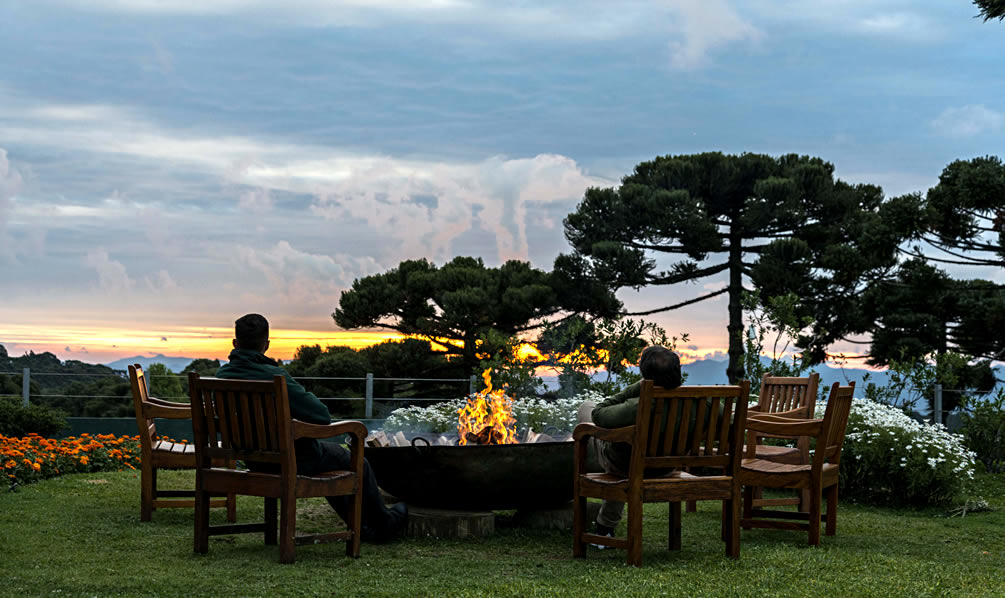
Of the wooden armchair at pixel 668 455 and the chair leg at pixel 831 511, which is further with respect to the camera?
the chair leg at pixel 831 511

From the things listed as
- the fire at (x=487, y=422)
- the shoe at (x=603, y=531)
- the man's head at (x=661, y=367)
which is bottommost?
the shoe at (x=603, y=531)

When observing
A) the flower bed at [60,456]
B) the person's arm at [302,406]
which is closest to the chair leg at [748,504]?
the person's arm at [302,406]

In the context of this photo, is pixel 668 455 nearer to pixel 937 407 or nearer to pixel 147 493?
pixel 147 493

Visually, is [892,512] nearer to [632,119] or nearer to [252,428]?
[252,428]

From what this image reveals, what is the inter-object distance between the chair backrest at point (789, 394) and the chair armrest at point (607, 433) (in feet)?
6.08

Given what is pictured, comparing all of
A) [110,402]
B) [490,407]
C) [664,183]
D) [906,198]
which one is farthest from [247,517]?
[664,183]

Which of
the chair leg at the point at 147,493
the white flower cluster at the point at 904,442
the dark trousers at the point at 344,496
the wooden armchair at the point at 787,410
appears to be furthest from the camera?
the white flower cluster at the point at 904,442

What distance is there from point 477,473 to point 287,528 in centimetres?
106

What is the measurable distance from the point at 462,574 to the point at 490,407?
1581mm

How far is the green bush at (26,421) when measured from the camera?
8.65m

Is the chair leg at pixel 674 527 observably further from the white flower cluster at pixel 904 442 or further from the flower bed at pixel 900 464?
the flower bed at pixel 900 464

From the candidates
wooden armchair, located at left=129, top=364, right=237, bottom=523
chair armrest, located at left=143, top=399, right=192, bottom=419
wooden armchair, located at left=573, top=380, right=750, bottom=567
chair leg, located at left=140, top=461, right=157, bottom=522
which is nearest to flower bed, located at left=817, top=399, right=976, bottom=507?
wooden armchair, located at left=573, top=380, right=750, bottom=567

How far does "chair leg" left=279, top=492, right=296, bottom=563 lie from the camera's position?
4066mm

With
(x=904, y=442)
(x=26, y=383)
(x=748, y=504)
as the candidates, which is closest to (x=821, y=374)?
(x=904, y=442)
